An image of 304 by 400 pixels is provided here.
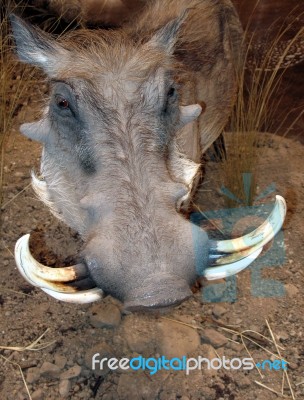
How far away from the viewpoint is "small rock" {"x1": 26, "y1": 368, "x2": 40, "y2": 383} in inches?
79.1

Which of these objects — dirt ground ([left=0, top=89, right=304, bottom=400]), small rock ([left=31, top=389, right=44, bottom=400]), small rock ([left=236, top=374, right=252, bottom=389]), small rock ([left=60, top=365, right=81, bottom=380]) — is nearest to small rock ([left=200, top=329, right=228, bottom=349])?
dirt ground ([left=0, top=89, right=304, bottom=400])

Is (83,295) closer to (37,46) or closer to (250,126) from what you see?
(37,46)

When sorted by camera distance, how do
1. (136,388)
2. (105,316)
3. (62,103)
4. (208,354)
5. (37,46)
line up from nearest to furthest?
(62,103), (37,46), (136,388), (208,354), (105,316)

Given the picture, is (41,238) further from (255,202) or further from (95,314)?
(255,202)

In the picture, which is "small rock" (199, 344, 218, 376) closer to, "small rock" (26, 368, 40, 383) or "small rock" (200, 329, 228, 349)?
"small rock" (200, 329, 228, 349)

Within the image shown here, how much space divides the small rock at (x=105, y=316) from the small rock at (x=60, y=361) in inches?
7.0

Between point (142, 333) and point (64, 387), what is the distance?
339 mm

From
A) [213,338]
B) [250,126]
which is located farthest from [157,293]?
[250,126]

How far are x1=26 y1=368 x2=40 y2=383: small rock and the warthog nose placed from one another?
87cm

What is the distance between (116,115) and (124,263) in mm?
458

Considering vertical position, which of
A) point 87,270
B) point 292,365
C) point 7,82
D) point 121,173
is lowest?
point 292,365

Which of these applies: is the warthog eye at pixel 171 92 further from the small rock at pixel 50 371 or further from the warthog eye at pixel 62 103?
the small rock at pixel 50 371

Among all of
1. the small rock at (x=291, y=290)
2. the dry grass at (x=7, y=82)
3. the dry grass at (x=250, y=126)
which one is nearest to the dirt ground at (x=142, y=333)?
the small rock at (x=291, y=290)

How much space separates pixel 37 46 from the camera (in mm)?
1779
